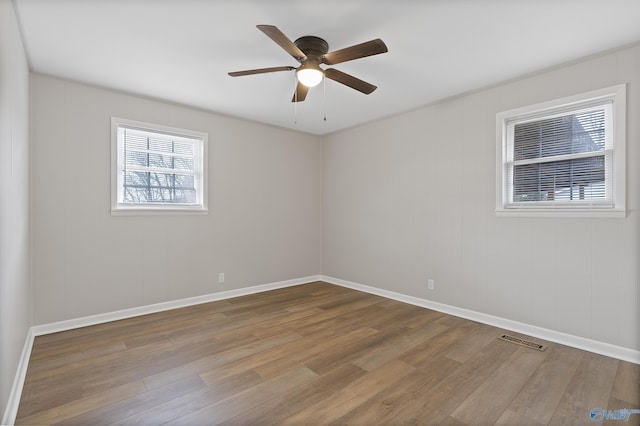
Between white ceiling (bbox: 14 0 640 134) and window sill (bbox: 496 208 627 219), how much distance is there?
4.57 feet

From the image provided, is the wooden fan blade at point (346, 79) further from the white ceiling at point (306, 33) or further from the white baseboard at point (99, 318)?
the white baseboard at point (99, 318)

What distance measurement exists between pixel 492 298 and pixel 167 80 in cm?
426

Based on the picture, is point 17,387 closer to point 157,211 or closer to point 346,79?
point 157,211

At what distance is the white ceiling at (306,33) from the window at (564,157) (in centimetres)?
47

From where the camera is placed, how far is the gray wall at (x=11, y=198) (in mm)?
1682

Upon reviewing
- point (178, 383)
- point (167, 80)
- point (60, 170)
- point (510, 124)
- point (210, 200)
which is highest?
point (167, 80)

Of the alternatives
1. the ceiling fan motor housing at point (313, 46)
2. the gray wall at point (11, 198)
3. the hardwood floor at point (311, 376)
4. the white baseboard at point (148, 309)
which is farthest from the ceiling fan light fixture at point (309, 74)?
the white baseboard at point (148, 309)

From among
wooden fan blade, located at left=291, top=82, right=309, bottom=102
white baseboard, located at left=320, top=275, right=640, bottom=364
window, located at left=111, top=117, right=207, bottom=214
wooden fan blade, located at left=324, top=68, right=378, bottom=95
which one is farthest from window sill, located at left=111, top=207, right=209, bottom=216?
white baseboard, located at left=320, top=275, right=640, bottom=364

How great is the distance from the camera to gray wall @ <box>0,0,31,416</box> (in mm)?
1682

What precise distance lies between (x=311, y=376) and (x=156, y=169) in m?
3.09

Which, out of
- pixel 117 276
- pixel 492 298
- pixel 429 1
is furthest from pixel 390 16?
pixel 117 276

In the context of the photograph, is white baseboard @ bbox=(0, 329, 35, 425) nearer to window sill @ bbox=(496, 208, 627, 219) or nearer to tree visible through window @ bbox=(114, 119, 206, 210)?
tree visible through window @ bbox=(114, 119, 206, 210)

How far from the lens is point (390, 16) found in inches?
88.2

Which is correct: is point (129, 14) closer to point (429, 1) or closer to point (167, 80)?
point (167, 80)
